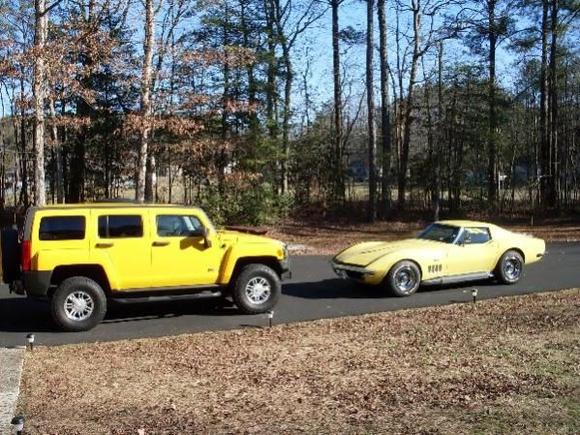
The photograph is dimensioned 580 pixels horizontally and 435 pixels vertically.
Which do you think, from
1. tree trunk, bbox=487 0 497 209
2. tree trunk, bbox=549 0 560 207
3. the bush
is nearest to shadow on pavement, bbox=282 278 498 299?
the bush

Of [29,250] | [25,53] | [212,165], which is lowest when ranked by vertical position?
[29,250]

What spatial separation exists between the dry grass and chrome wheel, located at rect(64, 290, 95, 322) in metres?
0.98

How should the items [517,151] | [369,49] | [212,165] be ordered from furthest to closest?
[517,151] < [369,49] < [212,165]

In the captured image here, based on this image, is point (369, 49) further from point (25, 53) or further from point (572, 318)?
point (572, 318)

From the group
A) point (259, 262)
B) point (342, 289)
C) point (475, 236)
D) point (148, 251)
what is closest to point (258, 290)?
point (259, 262)

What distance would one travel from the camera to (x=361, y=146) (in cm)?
4716

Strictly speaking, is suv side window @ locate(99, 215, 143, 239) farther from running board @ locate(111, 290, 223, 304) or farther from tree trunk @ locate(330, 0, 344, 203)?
tree trunk @ locate(330, 0, 344, 203)

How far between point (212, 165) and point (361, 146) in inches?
905

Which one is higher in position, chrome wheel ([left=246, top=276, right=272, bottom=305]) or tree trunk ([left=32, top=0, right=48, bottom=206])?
tree trunk ([left=32, top=0, right=48, bottom=206])

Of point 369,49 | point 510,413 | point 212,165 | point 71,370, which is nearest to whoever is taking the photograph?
point 510,413

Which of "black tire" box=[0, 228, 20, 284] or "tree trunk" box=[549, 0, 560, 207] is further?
"tree trunk" box=[549, 0, 560, 207]

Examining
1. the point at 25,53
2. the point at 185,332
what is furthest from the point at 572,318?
the point at 25,53

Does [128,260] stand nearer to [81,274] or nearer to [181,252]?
[81,274]

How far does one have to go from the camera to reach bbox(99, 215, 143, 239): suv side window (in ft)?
33.3
